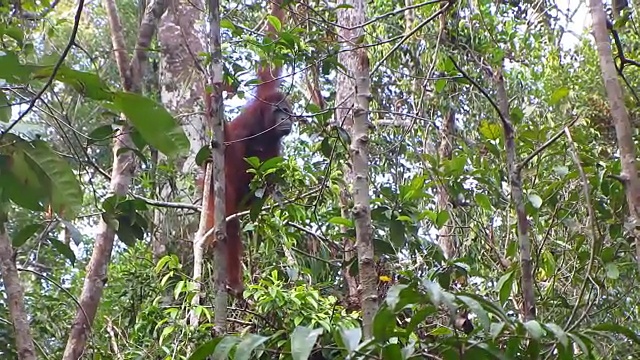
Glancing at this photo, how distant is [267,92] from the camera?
4.11 m

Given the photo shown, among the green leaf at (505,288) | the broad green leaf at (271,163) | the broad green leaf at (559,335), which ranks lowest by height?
the broad green leaf at (559,335)

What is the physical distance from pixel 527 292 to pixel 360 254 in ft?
1.23

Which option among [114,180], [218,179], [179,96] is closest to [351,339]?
[218,179]

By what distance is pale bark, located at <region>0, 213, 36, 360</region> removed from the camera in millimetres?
1488

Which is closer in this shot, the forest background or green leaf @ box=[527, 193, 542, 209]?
the forest background

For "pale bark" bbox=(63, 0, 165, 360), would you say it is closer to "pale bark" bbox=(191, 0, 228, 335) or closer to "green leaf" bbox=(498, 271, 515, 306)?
"pale bark" bbox=(191, 0, 228, 335)

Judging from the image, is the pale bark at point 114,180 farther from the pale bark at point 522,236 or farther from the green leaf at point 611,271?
the green leaf at point 611,271

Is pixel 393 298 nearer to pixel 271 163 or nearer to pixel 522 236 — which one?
pixel 522 236

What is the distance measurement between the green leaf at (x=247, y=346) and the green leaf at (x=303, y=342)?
3.0 inches

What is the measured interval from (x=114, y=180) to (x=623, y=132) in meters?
1.55

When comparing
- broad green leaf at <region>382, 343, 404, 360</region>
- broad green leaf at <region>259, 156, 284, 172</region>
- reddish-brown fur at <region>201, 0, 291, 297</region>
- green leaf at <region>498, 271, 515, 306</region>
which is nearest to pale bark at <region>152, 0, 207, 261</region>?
reddish-brown fur at <region>201, 0, 291, 297</region>

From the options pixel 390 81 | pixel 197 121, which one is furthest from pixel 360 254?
pixel 390 81

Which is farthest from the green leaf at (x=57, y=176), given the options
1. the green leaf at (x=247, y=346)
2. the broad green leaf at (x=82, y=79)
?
the green leaf at (x=247, y=346)

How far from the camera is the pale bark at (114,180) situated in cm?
202
